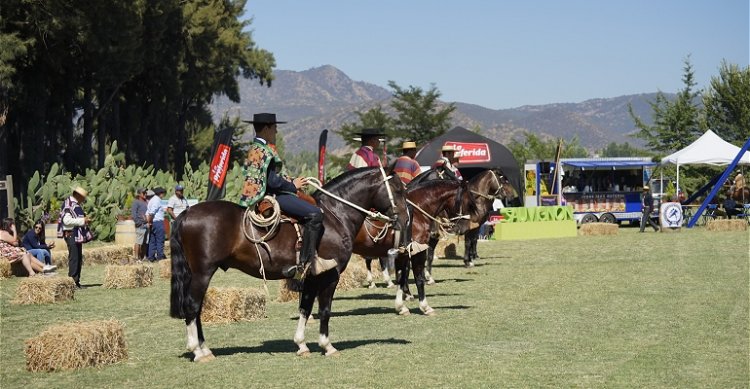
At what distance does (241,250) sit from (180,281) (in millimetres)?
800

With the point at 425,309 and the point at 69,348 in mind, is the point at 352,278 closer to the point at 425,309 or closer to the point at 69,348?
the point at 425,309

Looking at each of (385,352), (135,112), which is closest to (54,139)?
(135,112)

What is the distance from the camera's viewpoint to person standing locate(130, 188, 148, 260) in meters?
29.8

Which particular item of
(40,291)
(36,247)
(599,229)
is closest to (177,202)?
(36,247)

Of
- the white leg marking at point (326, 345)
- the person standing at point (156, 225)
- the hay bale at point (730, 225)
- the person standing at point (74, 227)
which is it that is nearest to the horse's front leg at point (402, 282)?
the white leg marking at point (326, 345)

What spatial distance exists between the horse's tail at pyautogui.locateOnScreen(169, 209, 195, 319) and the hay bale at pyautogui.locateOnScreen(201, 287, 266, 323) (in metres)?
3.49

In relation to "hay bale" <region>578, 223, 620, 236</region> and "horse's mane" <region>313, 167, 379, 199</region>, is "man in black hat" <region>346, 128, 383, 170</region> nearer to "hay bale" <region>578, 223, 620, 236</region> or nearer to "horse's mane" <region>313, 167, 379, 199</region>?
"horse's mane" <region>313, 167, 379, 199</region>

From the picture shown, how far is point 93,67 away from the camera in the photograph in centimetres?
4888

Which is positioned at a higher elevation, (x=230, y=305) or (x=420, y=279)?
(x=420, y=279)

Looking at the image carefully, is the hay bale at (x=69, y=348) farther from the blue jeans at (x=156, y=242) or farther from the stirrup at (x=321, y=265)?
the blue jeans at (x=156, y=242)

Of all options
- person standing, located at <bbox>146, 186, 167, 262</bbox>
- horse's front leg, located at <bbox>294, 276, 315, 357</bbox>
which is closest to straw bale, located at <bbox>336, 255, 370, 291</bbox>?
horse's front leg, located at <bbox>294, 276, 315, 357</bbox>

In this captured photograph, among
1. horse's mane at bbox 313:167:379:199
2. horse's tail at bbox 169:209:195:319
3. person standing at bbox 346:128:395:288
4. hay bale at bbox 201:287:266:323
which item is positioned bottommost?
hay bale at bbox 201:287:266:323

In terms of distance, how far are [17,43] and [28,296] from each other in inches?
911

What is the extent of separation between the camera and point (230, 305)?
16.2 metres
